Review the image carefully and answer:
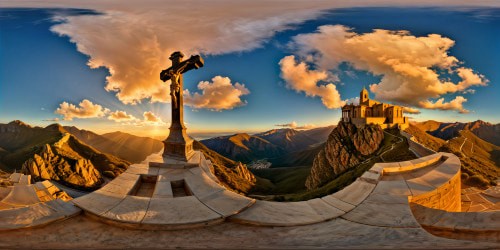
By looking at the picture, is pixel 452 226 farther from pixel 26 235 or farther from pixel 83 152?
pixel 83 152

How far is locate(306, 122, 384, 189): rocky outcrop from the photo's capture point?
64.4m

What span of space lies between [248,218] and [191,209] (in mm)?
1382

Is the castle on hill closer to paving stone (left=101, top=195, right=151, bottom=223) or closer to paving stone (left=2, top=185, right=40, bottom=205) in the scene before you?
paving stone (left=101, top=195, right=151, bottom=223)

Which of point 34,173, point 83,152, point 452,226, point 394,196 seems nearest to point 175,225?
point 394,196

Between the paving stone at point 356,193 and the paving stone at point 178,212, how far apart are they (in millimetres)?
3568

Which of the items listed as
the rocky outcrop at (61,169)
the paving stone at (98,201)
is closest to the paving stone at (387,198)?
the paving stone at (98,201)

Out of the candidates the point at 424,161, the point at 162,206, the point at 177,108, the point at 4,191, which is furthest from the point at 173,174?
the point at 424,161

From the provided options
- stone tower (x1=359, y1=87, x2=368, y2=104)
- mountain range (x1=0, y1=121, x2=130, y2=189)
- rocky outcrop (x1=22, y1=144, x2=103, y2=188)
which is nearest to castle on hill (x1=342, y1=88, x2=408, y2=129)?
stone tower (x1=359, y1=87, x2=368, y2=104)

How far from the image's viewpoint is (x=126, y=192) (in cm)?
641

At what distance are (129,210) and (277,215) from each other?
3.36 m

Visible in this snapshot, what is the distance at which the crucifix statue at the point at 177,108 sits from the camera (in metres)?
11.1

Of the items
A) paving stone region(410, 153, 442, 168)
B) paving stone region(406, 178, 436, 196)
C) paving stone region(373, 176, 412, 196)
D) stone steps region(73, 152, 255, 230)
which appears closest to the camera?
stone steps region(73, 152, 255, 230)

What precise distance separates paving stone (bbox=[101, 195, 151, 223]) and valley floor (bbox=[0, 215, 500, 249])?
210mm

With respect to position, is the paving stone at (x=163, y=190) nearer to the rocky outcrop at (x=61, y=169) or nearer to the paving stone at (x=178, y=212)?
the paving stone at (x=178, y=212)
